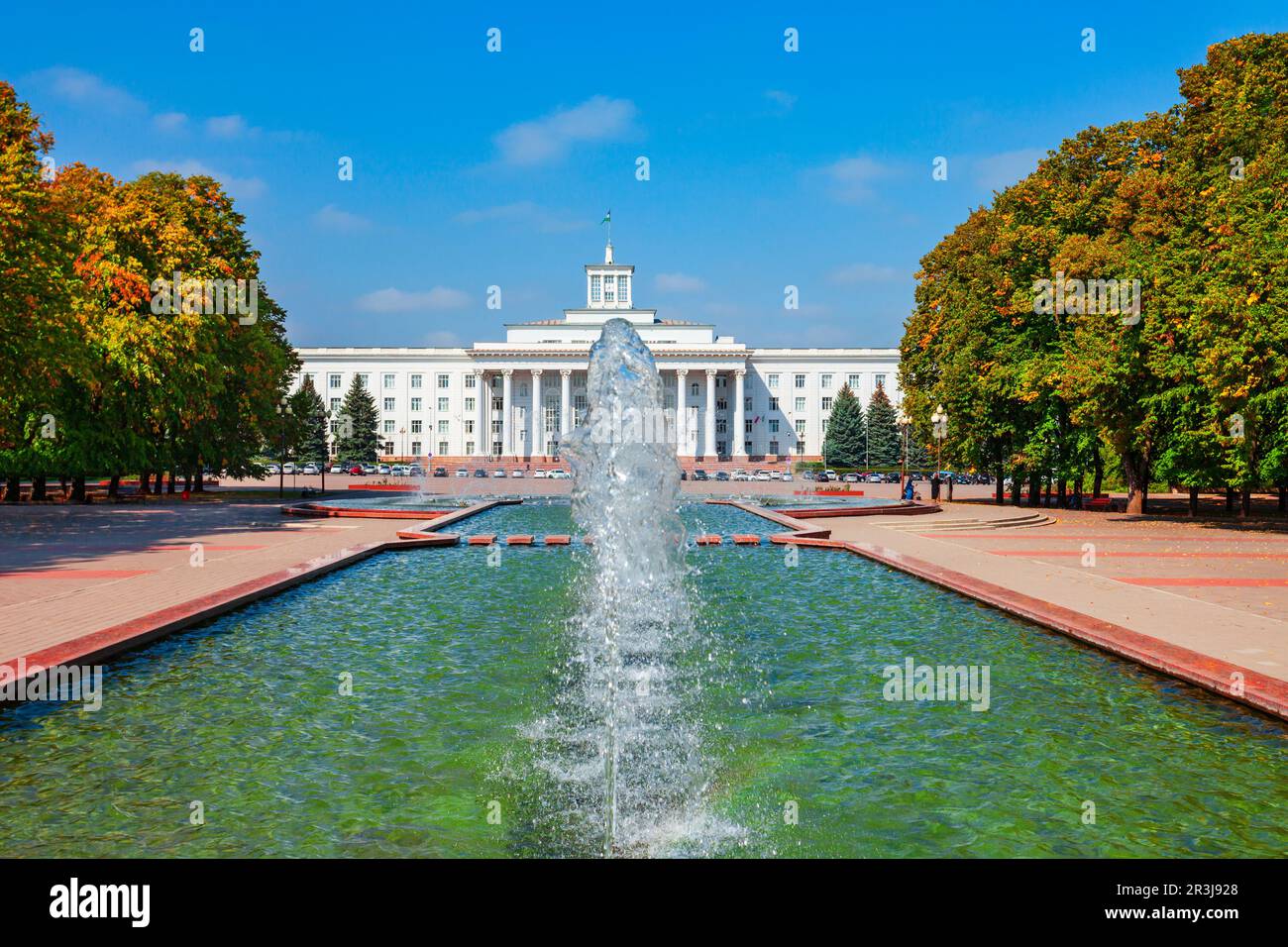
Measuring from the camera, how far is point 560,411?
104 m

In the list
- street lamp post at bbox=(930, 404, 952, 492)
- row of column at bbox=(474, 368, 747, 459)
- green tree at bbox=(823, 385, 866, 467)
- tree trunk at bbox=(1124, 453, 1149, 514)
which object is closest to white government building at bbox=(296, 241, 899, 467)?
row of column at bbox=(474, 368, 747, 459)

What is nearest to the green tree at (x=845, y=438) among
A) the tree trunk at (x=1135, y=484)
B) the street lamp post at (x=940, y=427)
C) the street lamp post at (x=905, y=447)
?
the street lamp post at (x=905, y=447)

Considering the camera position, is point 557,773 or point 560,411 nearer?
point 557,773

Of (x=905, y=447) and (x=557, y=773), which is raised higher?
(x=905, y=447)

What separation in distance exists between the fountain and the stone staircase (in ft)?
34.4

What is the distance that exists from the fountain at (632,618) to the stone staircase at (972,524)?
10473 millimetres

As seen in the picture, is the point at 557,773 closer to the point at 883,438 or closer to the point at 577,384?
the point at 883,438

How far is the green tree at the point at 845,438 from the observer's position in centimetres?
8556

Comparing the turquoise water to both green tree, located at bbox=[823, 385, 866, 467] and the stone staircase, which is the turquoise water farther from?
green tree, located at bbox=[823, 385, 866, 467]

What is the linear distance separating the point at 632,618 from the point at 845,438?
254ft

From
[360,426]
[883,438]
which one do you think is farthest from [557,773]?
[360,426]
